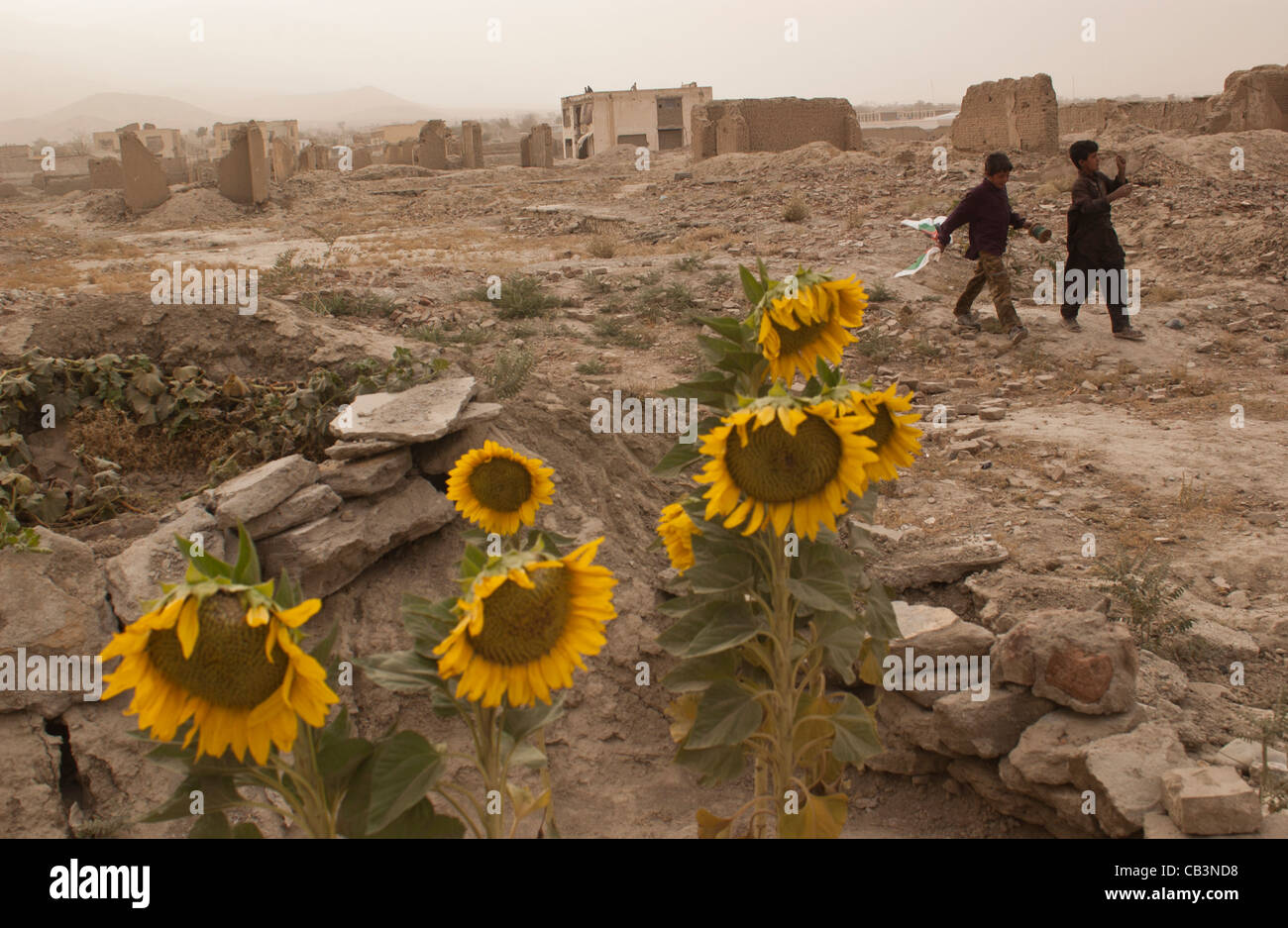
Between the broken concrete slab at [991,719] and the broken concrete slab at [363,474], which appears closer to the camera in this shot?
the broken concrete slab at [991,719]

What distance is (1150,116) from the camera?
2230 cm

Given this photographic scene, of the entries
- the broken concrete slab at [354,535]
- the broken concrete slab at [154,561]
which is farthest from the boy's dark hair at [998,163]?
the broken concrete slab at [154,561]

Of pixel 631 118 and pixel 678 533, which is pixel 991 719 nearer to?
pixel 678 533

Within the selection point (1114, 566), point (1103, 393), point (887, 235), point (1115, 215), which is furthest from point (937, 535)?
point (1115, 215)

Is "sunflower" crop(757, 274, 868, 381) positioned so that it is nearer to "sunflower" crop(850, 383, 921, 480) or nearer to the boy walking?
"sunflower" crop(850, 383, 921, 480)

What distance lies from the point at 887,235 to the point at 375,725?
9.79m

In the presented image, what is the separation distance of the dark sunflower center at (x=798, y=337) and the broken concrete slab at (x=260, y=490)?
2170mm

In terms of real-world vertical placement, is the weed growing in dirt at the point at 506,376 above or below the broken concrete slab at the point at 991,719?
above

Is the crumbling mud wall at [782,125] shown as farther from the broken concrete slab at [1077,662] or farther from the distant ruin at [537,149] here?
the broken concrete slab at [1077,662]

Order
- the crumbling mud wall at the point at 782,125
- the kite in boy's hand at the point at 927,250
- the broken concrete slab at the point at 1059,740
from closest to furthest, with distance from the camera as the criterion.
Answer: the broken concrete slab at the point at 1059,740 < the kite in boy's hand at the point at 927,250 < the crumbling mud wall at the point at 782,125

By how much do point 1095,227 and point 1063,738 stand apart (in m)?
6.47

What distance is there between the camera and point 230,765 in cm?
143

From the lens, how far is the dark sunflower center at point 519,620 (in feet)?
4.63

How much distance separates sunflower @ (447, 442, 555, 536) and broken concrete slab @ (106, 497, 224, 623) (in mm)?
1460
